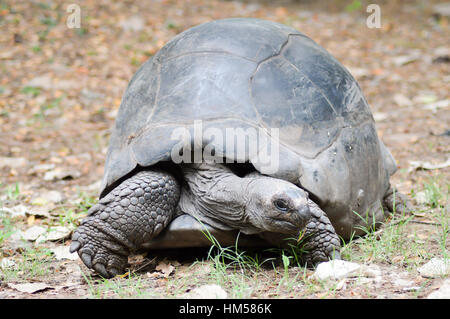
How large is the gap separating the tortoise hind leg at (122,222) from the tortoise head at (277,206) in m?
0.55

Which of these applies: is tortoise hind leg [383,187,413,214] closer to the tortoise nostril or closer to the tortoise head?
the tortoise head

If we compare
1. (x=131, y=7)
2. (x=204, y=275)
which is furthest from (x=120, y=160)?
(x=131, y=7)

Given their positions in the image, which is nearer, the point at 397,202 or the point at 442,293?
the point at 442,293

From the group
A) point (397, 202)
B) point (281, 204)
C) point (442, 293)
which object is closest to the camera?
point (442, 293)

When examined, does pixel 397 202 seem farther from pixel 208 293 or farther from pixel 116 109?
pixel 116 109

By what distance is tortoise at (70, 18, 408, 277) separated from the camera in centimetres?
293

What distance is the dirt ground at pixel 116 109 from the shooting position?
9.39ft

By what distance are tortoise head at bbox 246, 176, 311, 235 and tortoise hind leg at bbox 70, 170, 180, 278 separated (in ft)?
1.81

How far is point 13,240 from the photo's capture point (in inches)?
149

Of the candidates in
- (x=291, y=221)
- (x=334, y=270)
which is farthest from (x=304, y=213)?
(x=334, y=270)

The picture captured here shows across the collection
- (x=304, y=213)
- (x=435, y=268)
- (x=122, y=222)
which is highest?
(x=304, y=213)

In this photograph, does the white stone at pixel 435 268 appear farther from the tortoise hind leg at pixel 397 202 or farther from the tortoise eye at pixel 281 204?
the tortoise hind leg at pixel 397 202

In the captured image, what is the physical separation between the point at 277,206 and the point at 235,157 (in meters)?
0.40

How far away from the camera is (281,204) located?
2674 mm
